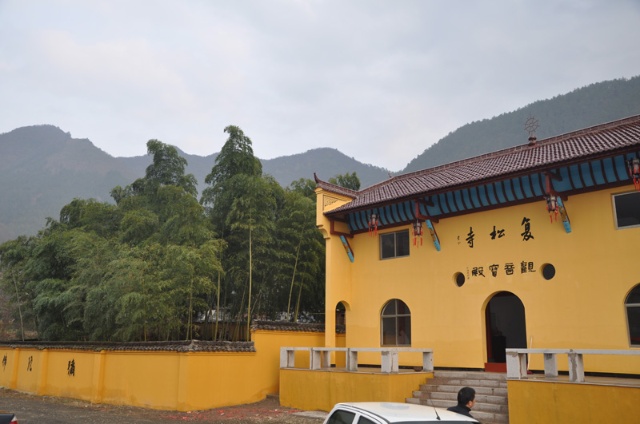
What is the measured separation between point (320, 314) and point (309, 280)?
1.78 meters

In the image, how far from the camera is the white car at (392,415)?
14.6 ft

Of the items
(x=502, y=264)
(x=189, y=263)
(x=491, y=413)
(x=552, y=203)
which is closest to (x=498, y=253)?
(x=502, y=264)

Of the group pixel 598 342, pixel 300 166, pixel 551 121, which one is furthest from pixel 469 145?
pixel 598 342

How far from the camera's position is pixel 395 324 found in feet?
48.0

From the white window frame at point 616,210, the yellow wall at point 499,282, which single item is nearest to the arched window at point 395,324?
the yellow wall at point 499,282

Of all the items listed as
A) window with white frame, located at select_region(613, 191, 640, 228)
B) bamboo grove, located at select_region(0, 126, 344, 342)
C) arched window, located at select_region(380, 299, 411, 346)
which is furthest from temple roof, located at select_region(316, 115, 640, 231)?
arched window, located at select_region(380, 299, 411, 346)

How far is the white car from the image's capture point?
4.44 m

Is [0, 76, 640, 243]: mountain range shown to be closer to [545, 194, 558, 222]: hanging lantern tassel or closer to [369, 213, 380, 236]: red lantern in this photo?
[369, 213, 380, 236]: red lantern

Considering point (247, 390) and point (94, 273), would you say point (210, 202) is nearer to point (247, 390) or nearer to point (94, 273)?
point (94, 273)

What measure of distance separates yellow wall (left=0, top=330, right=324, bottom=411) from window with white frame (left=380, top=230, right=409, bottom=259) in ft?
10.5

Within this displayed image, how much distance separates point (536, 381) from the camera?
362 inches

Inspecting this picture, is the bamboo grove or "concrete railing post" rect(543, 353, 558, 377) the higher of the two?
the bamboo grove

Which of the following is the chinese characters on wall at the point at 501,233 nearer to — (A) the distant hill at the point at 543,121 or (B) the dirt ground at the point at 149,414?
(B) the dirt ground at the point at 149,414

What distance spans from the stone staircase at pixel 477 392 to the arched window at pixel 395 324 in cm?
204
